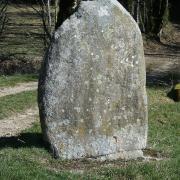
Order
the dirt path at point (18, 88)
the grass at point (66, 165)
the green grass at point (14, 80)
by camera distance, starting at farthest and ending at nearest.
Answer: the green grass at point (14, 80)
the dirt path at point (18, 88)
the grass at point (66, 165)

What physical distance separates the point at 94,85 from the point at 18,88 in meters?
7.26

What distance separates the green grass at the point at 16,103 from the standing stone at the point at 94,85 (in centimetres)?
358

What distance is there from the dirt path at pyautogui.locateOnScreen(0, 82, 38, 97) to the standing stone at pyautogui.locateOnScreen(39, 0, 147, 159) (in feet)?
20.0

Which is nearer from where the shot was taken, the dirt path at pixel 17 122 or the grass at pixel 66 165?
the grass at pixel 66 165

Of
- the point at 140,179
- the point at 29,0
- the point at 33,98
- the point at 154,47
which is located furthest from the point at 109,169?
the point at 29,0

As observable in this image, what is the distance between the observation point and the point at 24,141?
7977mm

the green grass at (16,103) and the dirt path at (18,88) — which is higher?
the green grass at (16,103)

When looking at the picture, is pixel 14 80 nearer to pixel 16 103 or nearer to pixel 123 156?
pixel 16 103

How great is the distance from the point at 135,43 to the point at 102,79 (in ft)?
2.00

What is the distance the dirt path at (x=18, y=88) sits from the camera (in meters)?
13.6

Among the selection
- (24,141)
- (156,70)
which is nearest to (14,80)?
(156,70)

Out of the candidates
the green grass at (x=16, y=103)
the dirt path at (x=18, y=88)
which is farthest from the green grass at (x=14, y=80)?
the green grass at (x=16, y=103)

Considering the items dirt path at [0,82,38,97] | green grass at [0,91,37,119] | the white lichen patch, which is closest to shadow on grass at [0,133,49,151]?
the white lichen patch

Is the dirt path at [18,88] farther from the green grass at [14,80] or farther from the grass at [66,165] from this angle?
the grass at [66,165]
